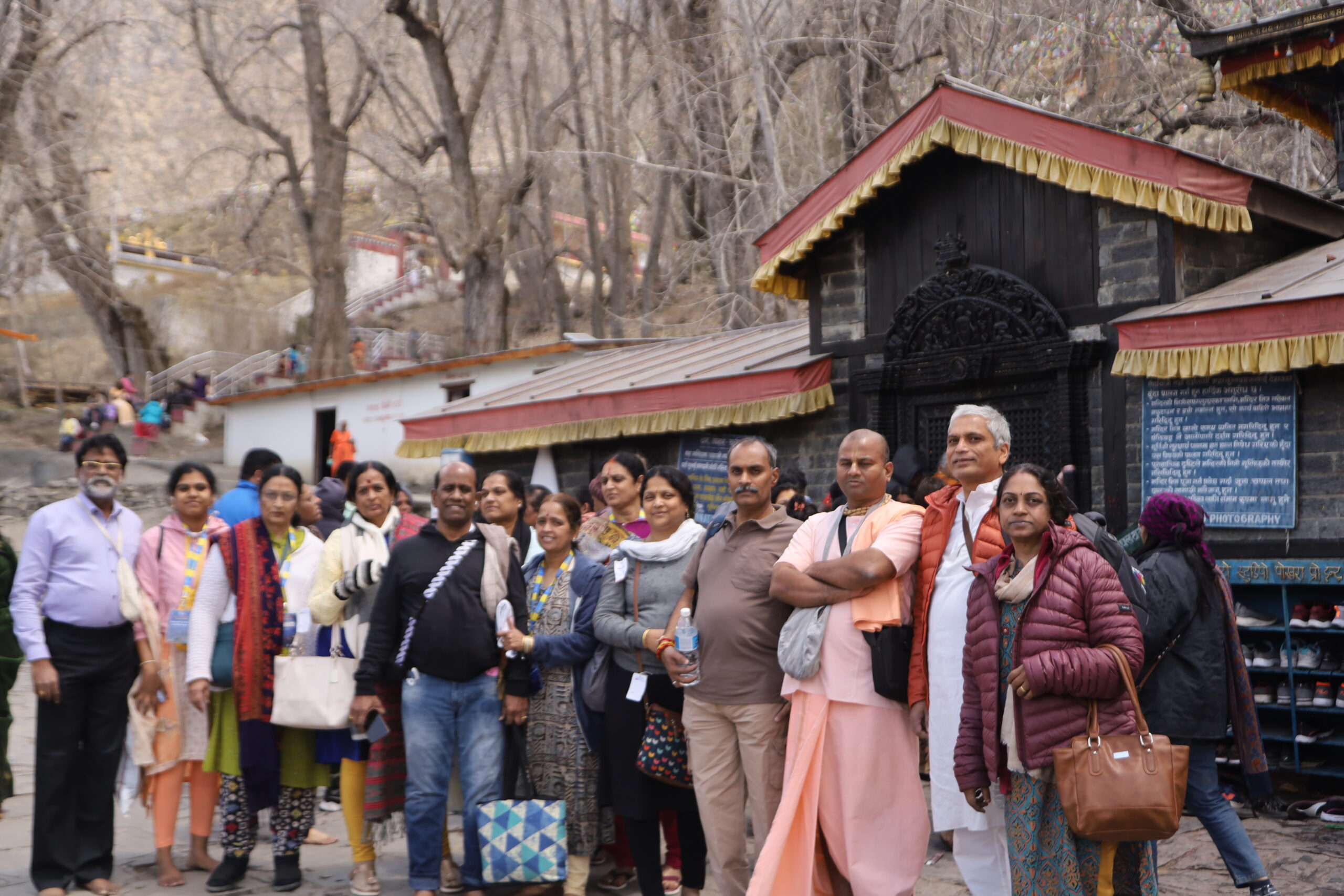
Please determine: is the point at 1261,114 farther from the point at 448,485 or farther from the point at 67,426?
the point at 67,426

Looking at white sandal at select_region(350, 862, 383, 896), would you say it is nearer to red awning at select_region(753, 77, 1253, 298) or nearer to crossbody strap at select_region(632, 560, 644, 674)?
crossbody strap at select_region(632, 560, 644, 674)

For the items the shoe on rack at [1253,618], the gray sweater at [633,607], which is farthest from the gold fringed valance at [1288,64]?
the gray sweater at [633,607]

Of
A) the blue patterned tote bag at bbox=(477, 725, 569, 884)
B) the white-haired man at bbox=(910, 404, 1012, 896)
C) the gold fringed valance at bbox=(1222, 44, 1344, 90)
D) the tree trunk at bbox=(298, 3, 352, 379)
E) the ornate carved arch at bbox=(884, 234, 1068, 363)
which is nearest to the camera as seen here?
the white-haired man at bbox=(910, 404, 1012, 896)

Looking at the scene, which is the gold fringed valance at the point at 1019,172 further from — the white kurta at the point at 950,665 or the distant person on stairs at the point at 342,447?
the distant person on stairs at the point at 342,447

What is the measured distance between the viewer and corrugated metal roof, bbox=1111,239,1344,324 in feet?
23.2

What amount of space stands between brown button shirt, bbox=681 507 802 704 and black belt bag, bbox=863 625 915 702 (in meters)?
0.46

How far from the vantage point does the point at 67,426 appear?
28.7m

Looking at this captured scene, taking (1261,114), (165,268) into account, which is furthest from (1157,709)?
(165,268)

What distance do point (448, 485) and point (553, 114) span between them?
23.5 metres

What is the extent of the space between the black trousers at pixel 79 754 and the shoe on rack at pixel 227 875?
0.51 m

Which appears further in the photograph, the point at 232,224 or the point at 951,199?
the point at 232,224

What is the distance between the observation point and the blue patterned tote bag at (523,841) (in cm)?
540

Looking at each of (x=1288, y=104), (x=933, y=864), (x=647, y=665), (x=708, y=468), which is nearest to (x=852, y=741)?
(x=647, y=665)

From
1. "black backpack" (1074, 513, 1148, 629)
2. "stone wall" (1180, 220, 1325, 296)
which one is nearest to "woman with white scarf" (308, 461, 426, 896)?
"black backpack" (1074, 513, 1148, 629)
